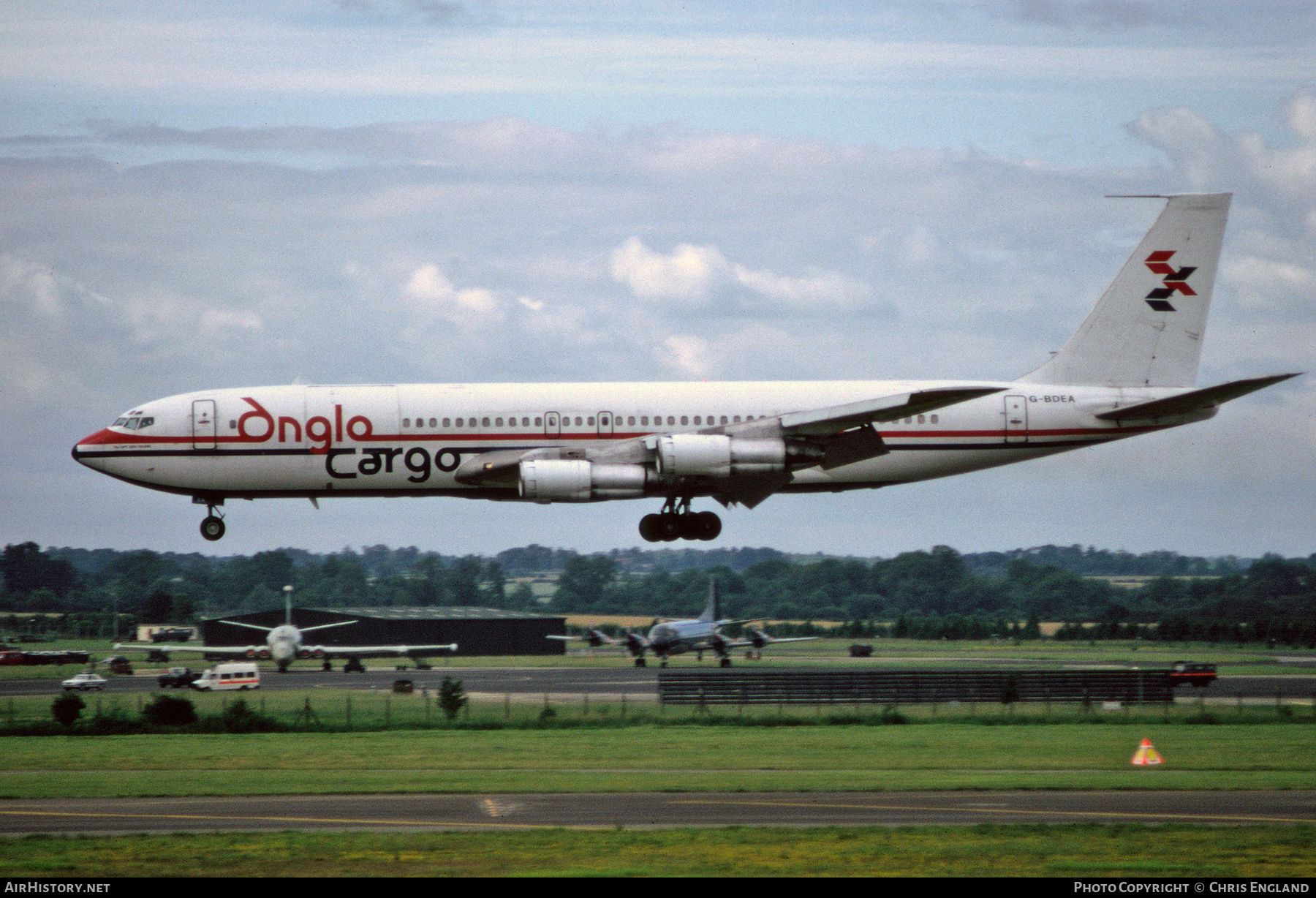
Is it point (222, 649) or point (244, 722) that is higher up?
point (222, 649)

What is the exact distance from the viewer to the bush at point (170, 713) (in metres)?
48.2

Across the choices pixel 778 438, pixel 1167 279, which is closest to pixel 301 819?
pixel 778 438

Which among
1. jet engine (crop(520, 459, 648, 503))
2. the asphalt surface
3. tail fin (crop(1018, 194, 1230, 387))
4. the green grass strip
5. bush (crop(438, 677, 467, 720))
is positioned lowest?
the asphalt surface

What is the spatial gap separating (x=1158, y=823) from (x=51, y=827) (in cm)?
2007

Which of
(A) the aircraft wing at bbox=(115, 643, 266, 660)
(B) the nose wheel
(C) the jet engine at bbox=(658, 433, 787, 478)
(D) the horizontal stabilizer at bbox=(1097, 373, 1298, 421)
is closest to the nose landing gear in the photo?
(B) the nose wheel

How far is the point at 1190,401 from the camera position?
47375 mm

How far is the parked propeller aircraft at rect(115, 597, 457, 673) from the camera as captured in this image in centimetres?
8356

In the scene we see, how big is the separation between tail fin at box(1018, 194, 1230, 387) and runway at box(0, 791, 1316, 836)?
22463mm

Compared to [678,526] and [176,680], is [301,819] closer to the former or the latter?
[678,526]

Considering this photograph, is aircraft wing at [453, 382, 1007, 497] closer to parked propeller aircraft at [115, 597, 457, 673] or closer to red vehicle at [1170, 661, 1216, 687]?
red vehicle at [1170, 661, 1216, 687]

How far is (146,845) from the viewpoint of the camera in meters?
24.6

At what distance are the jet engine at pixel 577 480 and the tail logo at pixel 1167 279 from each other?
66.9ft

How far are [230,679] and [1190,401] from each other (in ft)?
148

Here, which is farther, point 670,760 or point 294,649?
point 294,649
